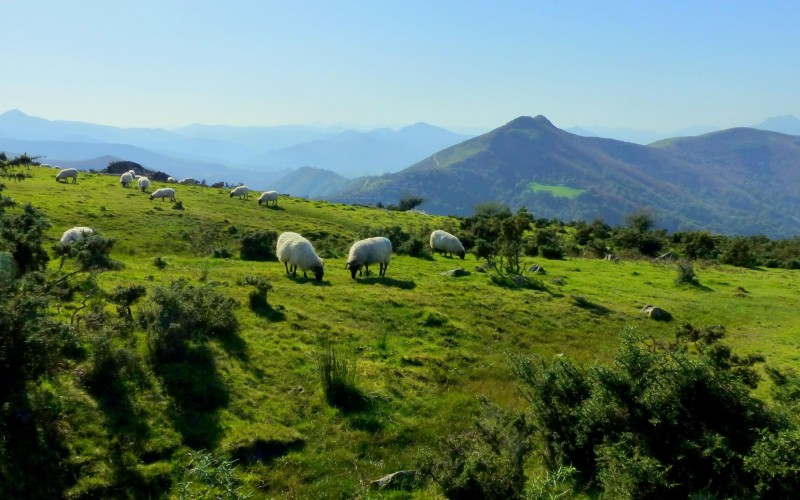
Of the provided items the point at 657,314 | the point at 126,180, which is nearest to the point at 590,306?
the point at 657,314

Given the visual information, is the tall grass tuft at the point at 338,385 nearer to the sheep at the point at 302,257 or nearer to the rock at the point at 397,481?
the rock at the point at 397,481

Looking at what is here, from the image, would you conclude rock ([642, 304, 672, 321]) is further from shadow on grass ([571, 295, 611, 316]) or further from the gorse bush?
the gorse bush

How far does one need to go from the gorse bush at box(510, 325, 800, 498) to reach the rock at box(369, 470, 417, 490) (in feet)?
9.29

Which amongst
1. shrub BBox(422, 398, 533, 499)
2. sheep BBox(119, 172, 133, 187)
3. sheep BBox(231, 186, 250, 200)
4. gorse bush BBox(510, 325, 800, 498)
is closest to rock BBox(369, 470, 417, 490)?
shrub BBox(422, 398, 533, 499)

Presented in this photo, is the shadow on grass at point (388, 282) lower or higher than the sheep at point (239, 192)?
lower

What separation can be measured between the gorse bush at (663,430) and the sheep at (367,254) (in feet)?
55.3

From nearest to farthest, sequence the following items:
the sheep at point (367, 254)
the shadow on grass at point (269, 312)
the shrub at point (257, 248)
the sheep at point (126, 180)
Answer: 1. the shadow on grass at point (269, 312)
2. the sheep at point (367, 254)
3. the shrub at point (257, 248)
4. the sheep at point (126, 180)

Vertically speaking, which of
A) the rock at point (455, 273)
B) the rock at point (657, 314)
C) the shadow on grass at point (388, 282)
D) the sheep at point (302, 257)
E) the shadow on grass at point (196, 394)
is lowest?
the shadow on grass at point (196, 394)

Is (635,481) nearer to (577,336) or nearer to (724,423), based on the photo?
(724,423)

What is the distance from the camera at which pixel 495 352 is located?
16.5 m

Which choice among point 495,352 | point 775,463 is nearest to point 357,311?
point 495,352

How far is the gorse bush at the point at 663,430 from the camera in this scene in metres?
6.89

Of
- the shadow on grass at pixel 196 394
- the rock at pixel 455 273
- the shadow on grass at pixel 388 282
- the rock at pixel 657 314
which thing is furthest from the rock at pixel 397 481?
the rock at pixel 455 273

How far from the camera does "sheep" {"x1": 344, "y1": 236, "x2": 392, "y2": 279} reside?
25125 millimetres
